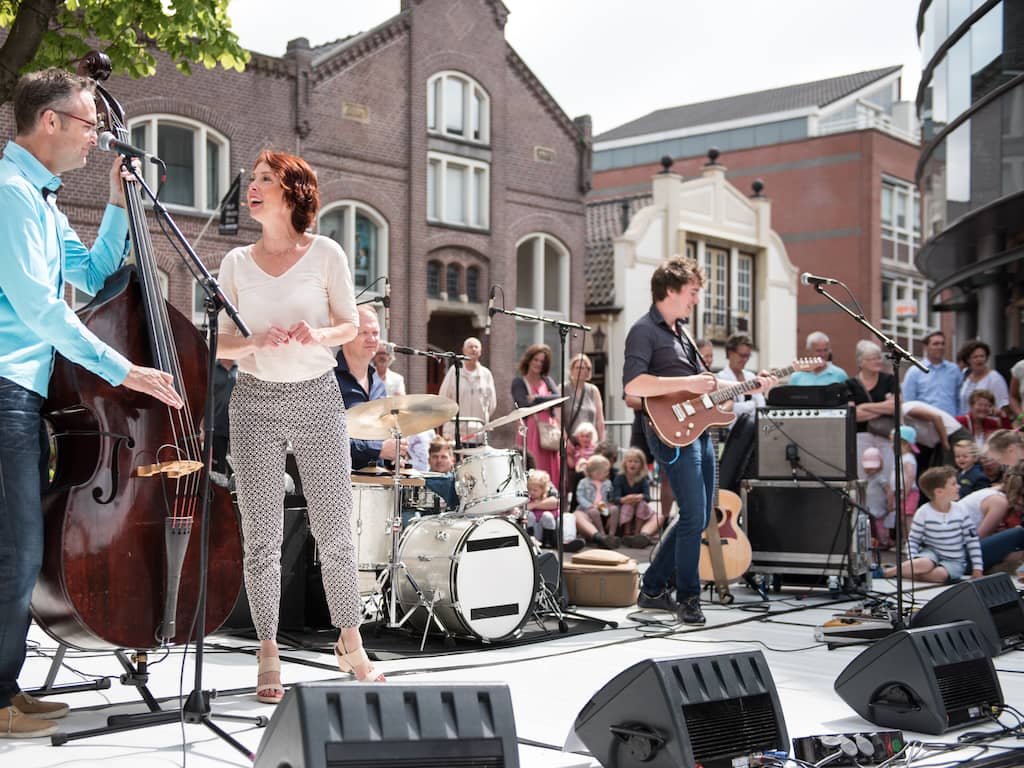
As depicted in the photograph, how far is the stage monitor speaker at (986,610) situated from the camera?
5363 mm

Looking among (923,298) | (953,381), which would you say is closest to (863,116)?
(923,298)

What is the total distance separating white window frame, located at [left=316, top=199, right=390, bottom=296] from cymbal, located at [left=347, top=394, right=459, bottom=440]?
1636cm

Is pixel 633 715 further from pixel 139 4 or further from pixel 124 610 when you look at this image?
pixel 139 4

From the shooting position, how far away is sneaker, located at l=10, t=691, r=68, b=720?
427 cm

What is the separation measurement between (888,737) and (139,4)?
26.8ft

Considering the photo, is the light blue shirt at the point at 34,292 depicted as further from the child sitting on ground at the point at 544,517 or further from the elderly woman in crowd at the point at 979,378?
the elderly woman in crowd at the point at 979,378

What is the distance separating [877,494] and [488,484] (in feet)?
17.8

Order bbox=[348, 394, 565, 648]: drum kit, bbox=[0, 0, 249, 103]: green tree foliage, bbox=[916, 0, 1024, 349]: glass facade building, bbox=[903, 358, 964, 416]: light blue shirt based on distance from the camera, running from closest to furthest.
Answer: bbox=[348, 394, 565, 648]: drum kit
bbox=[0, 0, 249, 103]: green tree foliage
bbox=[903, 358, 964, 416]: light blue shirt
bbox=[916, 0, 1024, 349]: glass facade building

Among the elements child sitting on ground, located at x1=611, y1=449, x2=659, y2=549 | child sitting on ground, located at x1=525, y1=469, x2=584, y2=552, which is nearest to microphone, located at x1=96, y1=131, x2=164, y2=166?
child sitting on ground, located at x1=525, y1=469, x2=584, y2=552

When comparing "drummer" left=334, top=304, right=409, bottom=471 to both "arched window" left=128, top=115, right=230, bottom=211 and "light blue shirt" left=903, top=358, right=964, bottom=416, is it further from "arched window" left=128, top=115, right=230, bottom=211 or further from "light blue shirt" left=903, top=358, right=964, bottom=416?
"arched window" left=128, top=115, right=230, bottom=211

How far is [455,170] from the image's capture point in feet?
82.6

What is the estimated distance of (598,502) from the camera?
40.0 ft

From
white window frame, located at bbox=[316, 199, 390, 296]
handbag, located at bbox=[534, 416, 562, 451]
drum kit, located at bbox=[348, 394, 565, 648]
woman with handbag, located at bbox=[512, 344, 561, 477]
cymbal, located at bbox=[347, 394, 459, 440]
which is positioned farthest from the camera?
white window frame, located at bbox=[316, 199, 390, 296]

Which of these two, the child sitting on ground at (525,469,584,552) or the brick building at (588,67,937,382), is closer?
the child sitting on ground at (525,469,584,552)
